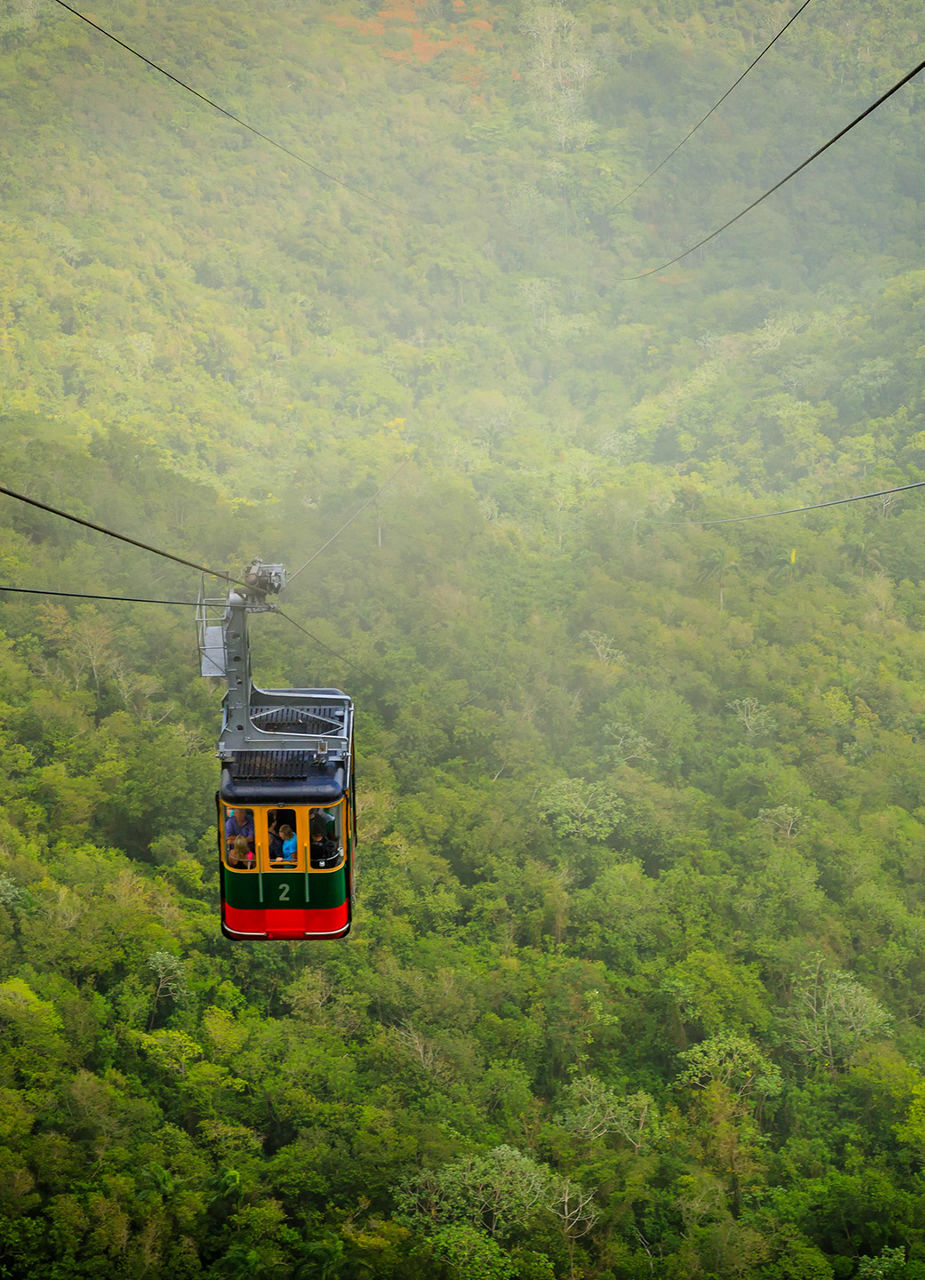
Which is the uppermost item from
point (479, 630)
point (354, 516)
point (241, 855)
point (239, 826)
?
point (354, 516)

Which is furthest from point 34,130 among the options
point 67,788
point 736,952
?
point 736,952

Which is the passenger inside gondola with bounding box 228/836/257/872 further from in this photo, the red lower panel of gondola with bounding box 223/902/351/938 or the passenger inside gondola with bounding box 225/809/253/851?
the red lower panel of gondola with bounding box 223/902/351/938

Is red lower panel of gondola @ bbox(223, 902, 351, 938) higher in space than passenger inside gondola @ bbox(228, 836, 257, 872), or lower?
lower

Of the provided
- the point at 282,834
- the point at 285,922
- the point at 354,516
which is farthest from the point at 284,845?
the point at 354,516

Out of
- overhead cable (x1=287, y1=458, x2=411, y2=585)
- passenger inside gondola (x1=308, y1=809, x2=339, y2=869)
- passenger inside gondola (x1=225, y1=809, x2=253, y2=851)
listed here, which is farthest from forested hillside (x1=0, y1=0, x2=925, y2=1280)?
passenger inside gondola (x1=308, y1=809, x2=339, y2=869)

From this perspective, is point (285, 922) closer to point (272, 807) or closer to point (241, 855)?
point (241, 855)
